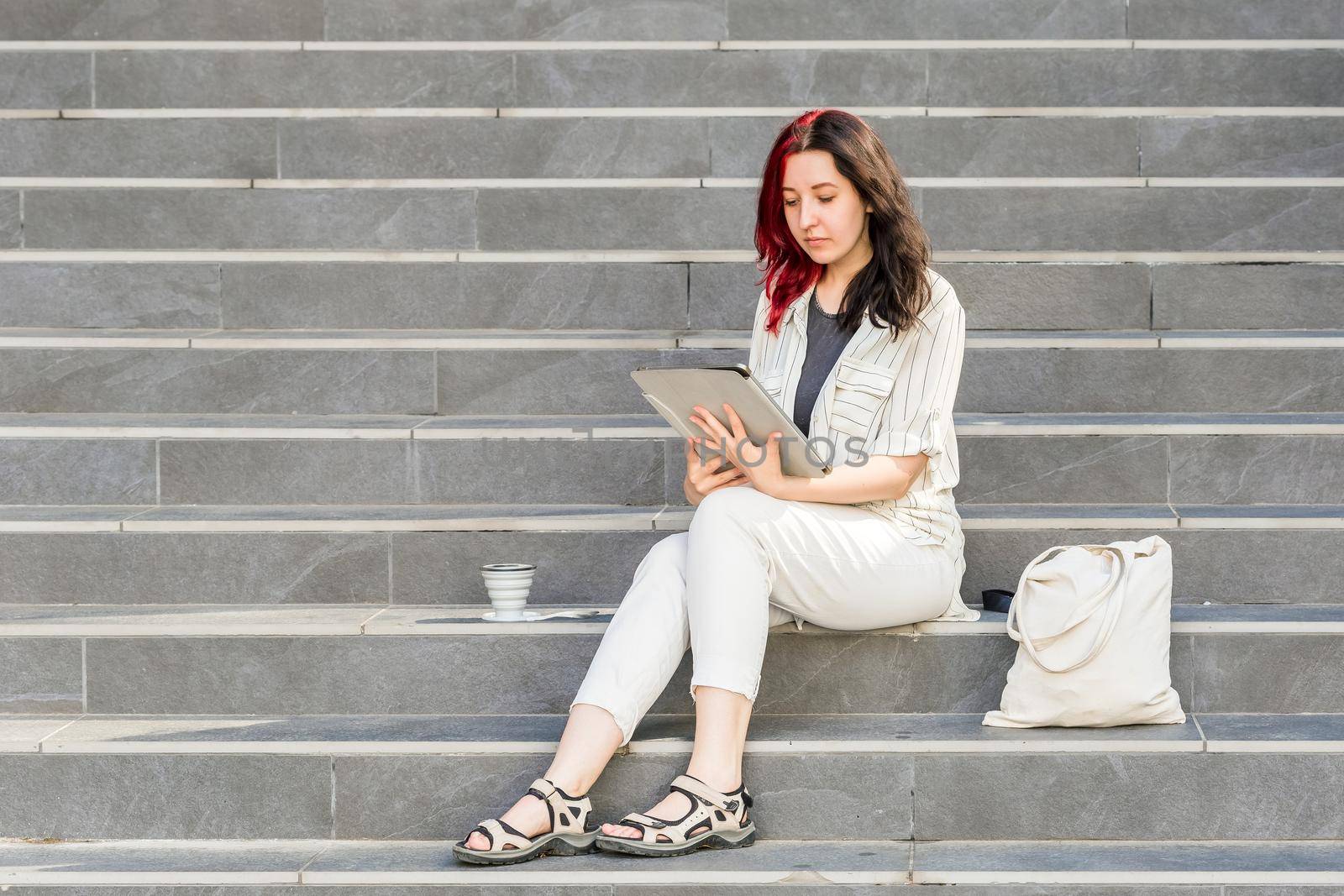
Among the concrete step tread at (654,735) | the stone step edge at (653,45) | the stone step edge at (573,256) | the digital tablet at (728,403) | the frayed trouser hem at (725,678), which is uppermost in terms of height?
the stone step edge at (653,45)

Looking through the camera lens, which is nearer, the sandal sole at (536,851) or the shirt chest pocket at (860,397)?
the sandal sole at (536,851)

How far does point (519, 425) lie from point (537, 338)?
0.33m

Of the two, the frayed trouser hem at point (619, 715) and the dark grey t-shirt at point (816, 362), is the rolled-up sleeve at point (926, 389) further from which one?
the frayed trouser hem at point (619, 715)

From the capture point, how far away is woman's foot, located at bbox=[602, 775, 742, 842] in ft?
8.66

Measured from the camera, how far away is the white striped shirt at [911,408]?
2941mm

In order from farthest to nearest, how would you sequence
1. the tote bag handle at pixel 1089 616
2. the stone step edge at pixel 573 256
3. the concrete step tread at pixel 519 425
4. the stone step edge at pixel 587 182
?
1. the stone step edge at pixel 587 182
2. the stone step edge at pixel 573 256
3. the concrete step tread at pixel 519 425
4. the tote bag handle at pixel 1089 616

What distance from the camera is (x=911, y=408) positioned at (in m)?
2.96

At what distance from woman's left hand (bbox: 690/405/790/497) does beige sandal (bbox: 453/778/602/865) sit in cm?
65

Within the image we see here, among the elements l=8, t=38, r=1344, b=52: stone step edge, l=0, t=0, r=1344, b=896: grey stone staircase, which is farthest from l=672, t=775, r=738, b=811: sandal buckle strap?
l=8, t=38, r=1344, b=52: stone step edge

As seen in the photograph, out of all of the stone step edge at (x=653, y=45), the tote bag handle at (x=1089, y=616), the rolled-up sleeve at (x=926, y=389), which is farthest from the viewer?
the stone step edge at (x=653, y=45)

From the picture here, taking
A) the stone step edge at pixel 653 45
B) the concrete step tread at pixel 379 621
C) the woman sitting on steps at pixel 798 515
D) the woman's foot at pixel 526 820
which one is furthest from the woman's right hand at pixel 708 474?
the stone step edge at pixel 653 45

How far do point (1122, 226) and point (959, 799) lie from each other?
2.02m

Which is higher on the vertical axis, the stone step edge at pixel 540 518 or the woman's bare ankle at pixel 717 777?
the stone step edge at pixel 540 518

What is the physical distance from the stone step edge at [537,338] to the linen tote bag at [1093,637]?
106 cm
